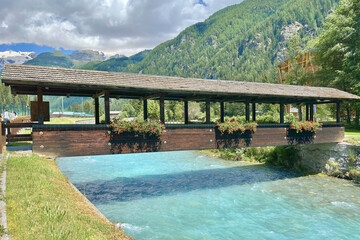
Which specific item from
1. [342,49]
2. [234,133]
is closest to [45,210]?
[234,133]

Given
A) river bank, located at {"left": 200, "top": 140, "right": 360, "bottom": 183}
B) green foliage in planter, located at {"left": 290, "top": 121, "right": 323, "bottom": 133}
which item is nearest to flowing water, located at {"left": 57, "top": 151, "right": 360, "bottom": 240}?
river bank, located at {"left": 200, "top": 140, "right": 360, "bottom": 183}

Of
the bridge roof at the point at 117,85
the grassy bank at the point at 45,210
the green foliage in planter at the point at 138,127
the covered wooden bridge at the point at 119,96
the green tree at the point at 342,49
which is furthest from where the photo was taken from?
the green tree at the point at 342,49

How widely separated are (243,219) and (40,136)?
29.7 feet

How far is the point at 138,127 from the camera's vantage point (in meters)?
11.4

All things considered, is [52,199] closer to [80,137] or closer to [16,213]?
[16,213]

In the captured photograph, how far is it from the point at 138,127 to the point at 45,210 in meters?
6.66

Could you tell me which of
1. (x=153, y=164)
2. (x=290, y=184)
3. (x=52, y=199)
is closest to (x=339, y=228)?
(x=290, y=184)

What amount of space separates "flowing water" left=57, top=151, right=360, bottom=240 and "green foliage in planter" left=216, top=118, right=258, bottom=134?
364cm

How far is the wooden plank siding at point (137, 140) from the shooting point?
10125mm

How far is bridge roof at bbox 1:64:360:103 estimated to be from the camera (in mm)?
9586

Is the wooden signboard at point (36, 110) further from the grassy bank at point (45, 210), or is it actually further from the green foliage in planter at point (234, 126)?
the green foliage in planter at point (234, 126)

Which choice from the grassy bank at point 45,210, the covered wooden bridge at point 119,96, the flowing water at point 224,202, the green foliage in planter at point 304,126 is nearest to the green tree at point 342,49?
the covered wooden bridge at point 119,96

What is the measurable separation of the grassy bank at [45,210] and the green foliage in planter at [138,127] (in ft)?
12.5

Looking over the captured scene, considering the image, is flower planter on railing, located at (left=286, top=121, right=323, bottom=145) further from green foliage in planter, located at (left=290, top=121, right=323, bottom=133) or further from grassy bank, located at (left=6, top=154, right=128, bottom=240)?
grassy bank, located at (left=6, top=154, right=128, bottom=240)
